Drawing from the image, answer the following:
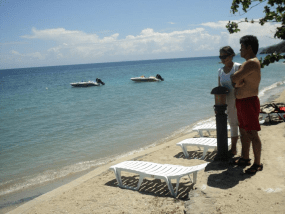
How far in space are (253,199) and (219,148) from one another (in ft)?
5.01

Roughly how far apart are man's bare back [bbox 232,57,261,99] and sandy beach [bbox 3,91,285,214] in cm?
132

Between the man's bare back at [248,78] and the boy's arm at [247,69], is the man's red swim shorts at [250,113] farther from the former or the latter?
the boy's arm at [247,69]

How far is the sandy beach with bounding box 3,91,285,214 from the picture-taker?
3.40m

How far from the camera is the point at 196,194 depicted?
377 centimetres

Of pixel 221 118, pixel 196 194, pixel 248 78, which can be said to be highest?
pixel 248 78

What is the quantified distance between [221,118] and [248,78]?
0.97m

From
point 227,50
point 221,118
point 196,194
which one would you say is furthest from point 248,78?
point 196,194

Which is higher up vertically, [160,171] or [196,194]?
[160,171]

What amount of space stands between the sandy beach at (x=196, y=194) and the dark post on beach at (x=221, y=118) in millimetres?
208

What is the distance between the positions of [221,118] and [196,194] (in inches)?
59.5

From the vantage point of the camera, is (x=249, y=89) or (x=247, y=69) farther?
(x=249, y=89)

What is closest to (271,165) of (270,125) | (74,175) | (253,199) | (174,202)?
(253,199)

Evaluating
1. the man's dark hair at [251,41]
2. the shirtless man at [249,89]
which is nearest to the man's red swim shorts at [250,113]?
the shirtless man at [249,89]

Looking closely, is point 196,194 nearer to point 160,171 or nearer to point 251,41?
point 160,171
